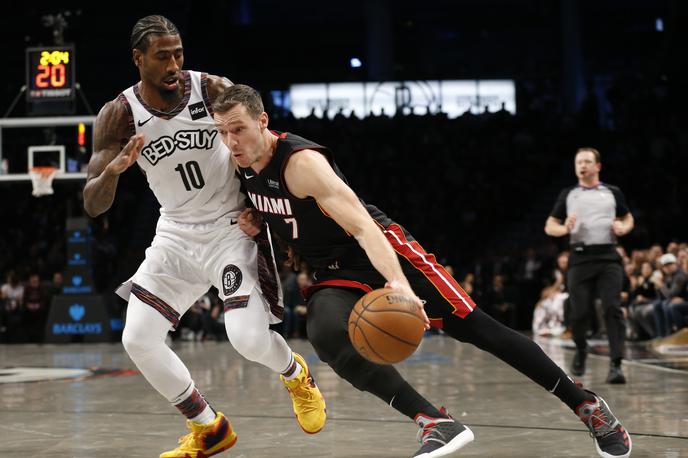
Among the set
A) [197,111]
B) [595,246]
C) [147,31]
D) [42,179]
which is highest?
[147,31]

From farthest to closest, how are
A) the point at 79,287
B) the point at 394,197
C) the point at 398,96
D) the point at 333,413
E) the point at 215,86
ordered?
the point at 398,96 < the point at 394,197 < the point at 79,287 < the point at 333,413 < the point at 215,86

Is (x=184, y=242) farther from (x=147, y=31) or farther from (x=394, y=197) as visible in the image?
(x=394, y=197)

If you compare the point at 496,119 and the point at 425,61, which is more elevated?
the point at 425,61

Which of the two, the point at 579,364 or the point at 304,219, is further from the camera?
the point at 579,364

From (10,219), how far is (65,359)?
32.8 feet

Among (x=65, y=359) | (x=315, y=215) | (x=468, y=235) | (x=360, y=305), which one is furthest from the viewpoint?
(x=468, y=235)

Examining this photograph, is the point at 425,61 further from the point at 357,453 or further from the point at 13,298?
the point at 357,453

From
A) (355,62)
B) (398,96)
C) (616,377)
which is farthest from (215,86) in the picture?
(355,62)

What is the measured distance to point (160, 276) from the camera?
15.0ft

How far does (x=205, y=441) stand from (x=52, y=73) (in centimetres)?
1051

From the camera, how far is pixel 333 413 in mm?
6059

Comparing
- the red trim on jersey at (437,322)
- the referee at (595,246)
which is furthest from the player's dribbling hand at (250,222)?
the referee at (595,246)

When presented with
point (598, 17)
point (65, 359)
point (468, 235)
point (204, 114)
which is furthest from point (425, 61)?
point (204, 114)

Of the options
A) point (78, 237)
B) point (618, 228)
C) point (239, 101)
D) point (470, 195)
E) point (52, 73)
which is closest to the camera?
point (239, 101)
